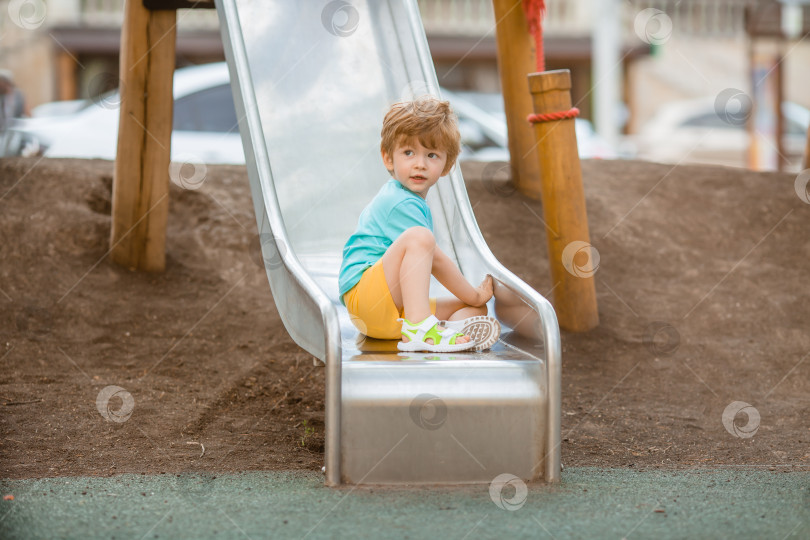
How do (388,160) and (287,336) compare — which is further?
(287,336)

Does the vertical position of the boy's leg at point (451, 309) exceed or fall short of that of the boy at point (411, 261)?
it falls short

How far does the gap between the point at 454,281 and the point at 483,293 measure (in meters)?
0.22

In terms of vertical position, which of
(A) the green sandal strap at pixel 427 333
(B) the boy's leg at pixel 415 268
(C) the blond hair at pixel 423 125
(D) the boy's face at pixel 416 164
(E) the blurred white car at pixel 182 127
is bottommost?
(E) the blurred white car at pixel 182 127

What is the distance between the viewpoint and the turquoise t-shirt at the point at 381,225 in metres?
3.88

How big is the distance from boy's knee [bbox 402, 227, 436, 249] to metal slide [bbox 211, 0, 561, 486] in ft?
1.30

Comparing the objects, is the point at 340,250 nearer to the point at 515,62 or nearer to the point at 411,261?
the point at 411,261

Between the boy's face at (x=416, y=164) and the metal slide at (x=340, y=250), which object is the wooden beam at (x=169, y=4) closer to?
the metal slide at (x=340, y=250)

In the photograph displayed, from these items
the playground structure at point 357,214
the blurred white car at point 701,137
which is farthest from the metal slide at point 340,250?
the blurred white car at point 701,137

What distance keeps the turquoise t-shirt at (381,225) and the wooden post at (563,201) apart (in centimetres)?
144

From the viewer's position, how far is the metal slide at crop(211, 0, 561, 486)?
3248 millimetres

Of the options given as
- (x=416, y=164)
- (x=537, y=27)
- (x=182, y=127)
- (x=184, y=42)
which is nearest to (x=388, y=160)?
(x=416, y=164)

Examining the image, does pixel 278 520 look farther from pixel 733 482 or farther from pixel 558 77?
pixel 558 77

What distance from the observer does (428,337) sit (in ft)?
12.0

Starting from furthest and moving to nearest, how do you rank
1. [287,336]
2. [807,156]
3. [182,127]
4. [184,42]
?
[184,42]
[182,127]
[807,156]
[287,336]
